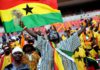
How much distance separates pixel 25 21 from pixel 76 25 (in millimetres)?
8265

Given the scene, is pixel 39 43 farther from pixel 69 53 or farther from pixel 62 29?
pixel 62 29

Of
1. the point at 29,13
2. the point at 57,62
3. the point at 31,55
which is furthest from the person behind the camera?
the point at 31,55

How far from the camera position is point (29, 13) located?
7699 millimetres

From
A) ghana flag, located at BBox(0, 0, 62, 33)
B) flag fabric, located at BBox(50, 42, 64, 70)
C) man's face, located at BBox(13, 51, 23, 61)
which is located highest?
ghana flag, located at BBox(0, 0, 62, 33)

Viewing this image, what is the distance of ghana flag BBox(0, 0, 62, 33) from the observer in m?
7.54

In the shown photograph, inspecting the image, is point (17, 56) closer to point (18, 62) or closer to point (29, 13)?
point (18, 62)

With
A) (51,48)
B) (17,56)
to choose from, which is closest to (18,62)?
(17,56)

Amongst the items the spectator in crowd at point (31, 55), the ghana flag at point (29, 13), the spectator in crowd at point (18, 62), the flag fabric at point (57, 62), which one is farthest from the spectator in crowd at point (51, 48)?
the spectator in crowd at point (31, 55)

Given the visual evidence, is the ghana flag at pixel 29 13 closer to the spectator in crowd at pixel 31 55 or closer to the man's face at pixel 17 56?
the man's face at pixel 17 56

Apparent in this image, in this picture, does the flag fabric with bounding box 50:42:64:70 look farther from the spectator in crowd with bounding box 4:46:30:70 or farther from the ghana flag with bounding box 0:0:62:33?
the ghana flag with bounding box 0:0:62:33

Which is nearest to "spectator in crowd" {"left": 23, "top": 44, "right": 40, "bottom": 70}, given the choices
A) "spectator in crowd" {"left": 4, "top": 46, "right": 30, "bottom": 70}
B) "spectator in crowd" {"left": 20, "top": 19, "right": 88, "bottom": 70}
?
"spectator in crowd" {"left": 4, "top": 46, "right": 30, "bottom": 70}

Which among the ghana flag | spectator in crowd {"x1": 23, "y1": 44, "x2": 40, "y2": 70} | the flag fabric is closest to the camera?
the flag fabric

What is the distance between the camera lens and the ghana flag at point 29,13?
7.54m

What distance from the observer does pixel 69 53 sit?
297 inches
